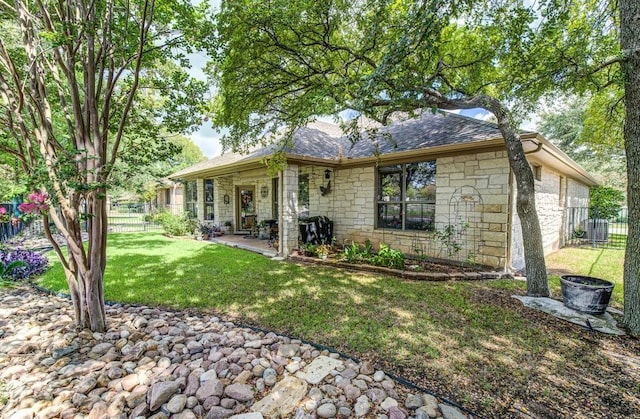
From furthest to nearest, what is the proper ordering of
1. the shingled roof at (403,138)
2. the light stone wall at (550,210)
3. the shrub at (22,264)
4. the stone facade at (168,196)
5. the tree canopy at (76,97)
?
the stone facade at (168,196)
the light stone wall at (550,210)
the shingled roof at (403,138)
the shrub at (22,264)
the tree canopy at (76,97)

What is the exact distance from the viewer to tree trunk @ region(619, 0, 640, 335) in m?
3.32

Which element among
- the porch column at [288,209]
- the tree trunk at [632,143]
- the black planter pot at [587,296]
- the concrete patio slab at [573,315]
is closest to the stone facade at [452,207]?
the porch column at [288,209]

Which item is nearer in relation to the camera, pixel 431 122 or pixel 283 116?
pixel 283 116

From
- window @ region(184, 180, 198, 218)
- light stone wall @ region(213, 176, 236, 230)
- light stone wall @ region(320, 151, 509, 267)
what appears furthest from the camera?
window @ region(184, 180, 198, 218)

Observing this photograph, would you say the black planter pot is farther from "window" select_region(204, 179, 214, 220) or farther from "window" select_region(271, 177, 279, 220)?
"window" select_region(204, 179, 214, 220)

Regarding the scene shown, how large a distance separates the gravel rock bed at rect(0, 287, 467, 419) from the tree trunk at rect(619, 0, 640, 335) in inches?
127

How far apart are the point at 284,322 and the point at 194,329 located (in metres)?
1.08

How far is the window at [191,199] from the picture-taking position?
47.2 ft

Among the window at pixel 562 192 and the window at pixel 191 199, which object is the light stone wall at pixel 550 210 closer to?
the window at pixel 562 192

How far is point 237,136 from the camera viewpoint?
22.3 ft

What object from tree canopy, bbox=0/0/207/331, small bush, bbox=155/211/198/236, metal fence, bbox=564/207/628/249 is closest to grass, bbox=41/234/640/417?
tree canopy, bbox=0/0/207/331

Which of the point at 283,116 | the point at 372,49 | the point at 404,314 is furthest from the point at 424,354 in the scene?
the point at 283,116

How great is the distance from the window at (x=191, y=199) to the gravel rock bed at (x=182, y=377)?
11444 millimetres

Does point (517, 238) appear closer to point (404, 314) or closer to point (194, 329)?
point (404, 314)
